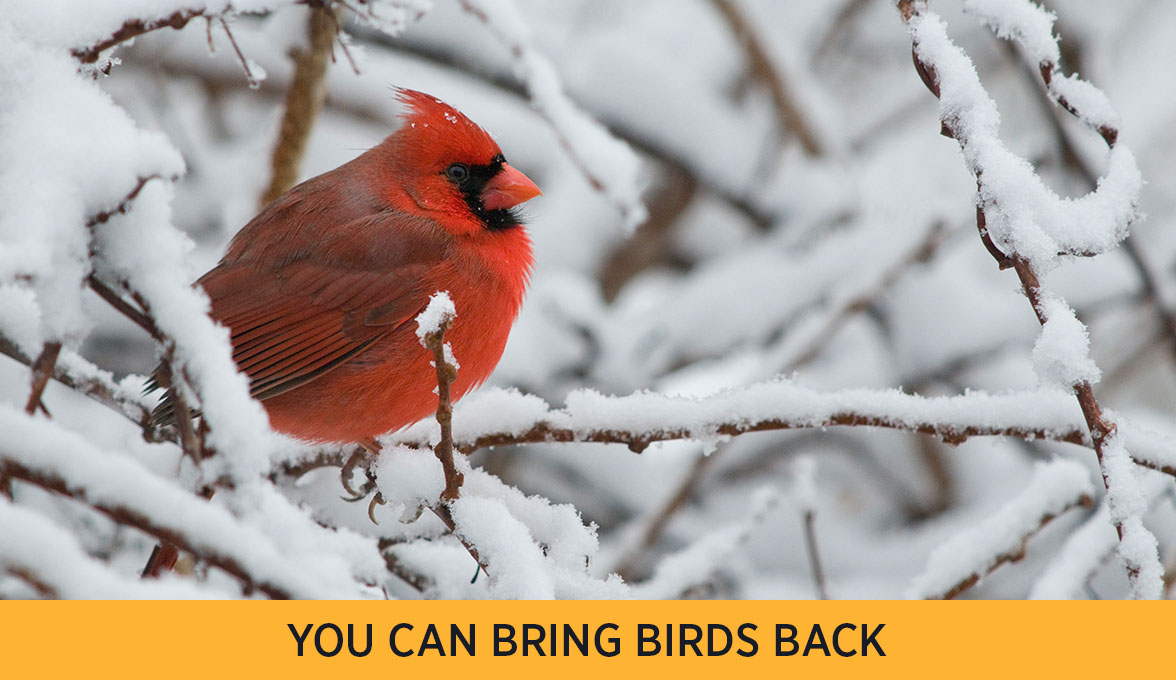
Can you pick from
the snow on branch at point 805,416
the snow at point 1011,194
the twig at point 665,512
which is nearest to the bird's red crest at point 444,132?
the twig at point 665,512

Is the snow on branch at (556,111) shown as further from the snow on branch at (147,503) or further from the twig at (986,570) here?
the snow on branch at (147,503)

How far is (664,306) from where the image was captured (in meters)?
3.54

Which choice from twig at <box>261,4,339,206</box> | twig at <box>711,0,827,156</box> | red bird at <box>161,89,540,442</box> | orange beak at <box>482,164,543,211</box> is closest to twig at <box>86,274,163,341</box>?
red bird at <box>161,89,540,442</box>

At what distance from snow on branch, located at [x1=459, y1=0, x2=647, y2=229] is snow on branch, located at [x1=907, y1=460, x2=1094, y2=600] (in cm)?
73

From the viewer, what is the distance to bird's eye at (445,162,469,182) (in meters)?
2.40

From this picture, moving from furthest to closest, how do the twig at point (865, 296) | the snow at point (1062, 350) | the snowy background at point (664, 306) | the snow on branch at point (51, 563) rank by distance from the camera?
the twig at point (865, 296) < the snow at point (1062, 350) < the snowy background at point (664, 306) < the snow on branch at point (51, 563)

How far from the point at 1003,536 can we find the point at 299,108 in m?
1.58

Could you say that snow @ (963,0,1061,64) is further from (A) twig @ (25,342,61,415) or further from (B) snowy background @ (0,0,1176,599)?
(A) twig @ (25,342,61,415)

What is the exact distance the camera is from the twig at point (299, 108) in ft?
7.35

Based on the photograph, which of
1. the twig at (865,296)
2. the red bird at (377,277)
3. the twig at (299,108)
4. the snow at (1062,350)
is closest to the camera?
the snow at (1062,350)

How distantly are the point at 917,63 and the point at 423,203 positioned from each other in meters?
1.44

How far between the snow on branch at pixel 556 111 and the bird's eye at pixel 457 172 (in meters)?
0.56

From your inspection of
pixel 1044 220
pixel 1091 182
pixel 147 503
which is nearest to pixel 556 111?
pixel 1044 220

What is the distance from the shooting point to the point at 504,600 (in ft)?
3.27
